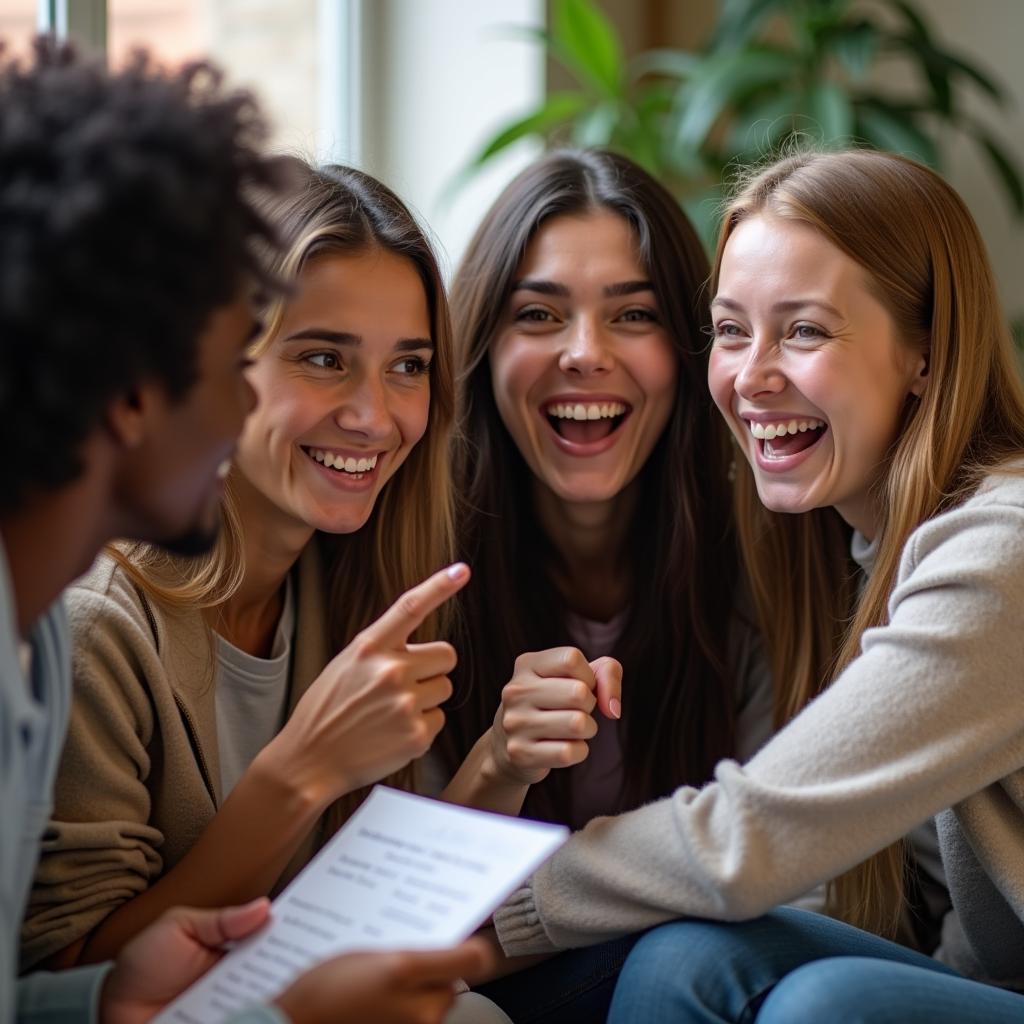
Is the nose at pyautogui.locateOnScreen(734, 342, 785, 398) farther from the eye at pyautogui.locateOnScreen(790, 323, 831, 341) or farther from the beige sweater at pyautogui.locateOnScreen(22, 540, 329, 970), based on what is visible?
the beige sweater at pyautogui.locateOnScreen(22, 540, 329, 970)

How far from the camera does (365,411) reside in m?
1.45

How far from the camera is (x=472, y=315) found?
70.0 inches

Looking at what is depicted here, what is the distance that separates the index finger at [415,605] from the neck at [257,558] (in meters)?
0.30

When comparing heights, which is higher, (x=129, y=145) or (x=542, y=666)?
(x=129, y=145)

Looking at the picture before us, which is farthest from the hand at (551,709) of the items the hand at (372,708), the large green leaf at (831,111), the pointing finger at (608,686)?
the large green leaf at (831,111)

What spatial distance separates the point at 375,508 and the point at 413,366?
187mm

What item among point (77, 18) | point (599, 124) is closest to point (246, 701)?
point (77, 18)

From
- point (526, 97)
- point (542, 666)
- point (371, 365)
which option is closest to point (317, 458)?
point (371, 365)

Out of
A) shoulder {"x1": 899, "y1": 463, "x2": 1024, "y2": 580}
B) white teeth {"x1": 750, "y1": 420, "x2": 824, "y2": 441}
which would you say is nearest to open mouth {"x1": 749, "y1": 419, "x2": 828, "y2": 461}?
white teeth {"x1": 750, "y1": 420, "x2": 824, "y2": 441}

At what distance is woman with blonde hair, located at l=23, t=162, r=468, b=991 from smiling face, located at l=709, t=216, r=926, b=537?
348 millimetres

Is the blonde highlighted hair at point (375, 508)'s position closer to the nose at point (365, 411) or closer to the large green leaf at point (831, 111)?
the nose at point (365, 411)

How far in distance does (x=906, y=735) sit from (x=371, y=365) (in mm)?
674

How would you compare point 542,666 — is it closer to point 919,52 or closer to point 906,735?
point 906,735

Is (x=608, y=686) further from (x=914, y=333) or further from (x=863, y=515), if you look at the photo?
(x=914, y=333)
